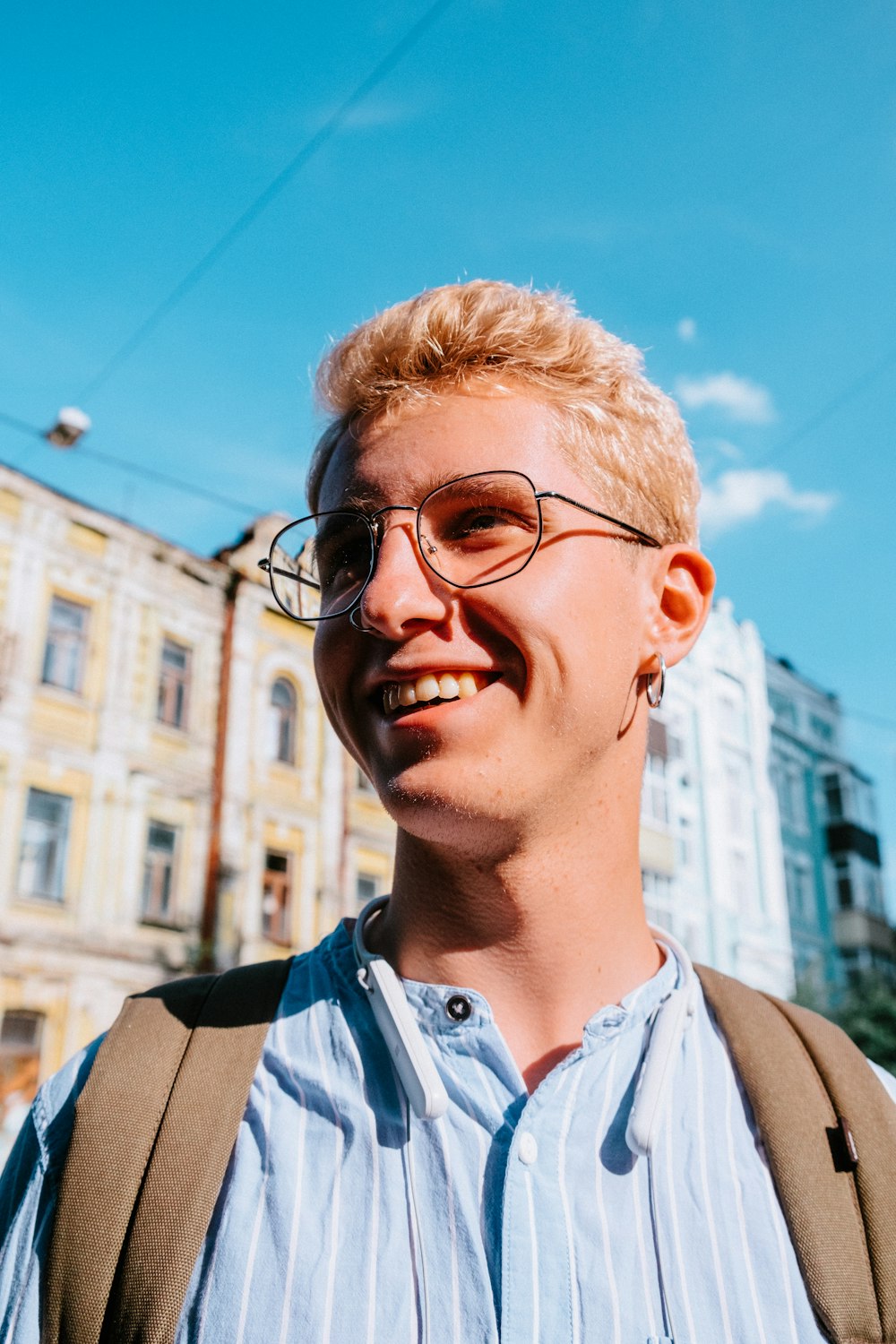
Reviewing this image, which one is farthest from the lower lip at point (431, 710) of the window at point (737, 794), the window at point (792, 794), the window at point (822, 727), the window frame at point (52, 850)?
the window at point (822, 727)

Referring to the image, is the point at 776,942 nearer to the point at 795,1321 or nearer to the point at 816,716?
the point at 816,716

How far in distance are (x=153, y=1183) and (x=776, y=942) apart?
74.2 ft

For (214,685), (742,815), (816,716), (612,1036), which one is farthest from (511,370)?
(816,716)

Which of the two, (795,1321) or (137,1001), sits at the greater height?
(137,1001)

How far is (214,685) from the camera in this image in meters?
16.0

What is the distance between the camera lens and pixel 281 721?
1677 cm

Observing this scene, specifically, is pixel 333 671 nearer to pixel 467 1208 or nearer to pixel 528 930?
pixel 528 930

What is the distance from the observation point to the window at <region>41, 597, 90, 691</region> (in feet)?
46.0

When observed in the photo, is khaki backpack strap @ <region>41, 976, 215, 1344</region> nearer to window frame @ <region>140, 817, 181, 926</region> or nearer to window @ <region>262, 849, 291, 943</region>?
window frame @ <region>140, 817, 181, 926</region>

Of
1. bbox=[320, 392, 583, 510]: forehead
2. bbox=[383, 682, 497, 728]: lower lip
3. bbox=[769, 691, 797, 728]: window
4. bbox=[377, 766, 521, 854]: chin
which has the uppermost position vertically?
bbox=[769, 691, 797, 728]: window

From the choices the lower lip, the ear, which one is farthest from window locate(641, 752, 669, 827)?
the lower lip

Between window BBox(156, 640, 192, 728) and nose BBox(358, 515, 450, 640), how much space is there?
14.3 metres

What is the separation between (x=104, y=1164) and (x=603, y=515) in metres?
0.99

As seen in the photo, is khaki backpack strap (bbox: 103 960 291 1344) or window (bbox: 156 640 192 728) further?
window (bbox: 156 640 192 728)
